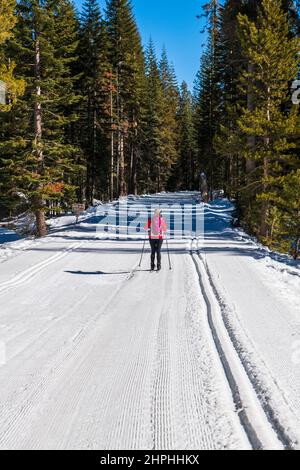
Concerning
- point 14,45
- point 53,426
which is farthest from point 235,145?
point 53,426

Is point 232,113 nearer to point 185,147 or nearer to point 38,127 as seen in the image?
point 38,127

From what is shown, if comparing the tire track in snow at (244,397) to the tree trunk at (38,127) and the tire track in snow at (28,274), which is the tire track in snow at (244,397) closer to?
the tire track in snow at (28,274)

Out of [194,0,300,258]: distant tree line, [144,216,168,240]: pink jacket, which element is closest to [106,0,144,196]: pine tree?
[194,0,300,258]: distant tree line

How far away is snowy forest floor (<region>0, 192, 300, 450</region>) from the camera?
12.8 ft

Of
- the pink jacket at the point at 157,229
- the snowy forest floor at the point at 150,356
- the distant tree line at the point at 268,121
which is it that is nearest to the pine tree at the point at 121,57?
the distant tree line at the point at 268,121

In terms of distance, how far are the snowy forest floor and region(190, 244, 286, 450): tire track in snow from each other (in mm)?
14

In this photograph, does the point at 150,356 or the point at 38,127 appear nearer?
the point at 150,356

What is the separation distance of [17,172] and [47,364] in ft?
49.6

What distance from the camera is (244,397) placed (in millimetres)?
4434

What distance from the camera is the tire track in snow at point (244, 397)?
3.69 m

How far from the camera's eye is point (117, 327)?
7.07 m

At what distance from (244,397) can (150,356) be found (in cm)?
165

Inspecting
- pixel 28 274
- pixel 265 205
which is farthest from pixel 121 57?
pixel 28 274

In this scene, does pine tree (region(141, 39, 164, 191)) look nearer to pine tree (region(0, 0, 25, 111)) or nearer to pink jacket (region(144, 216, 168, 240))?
pine tree (region(0, 0, 25, 111))
